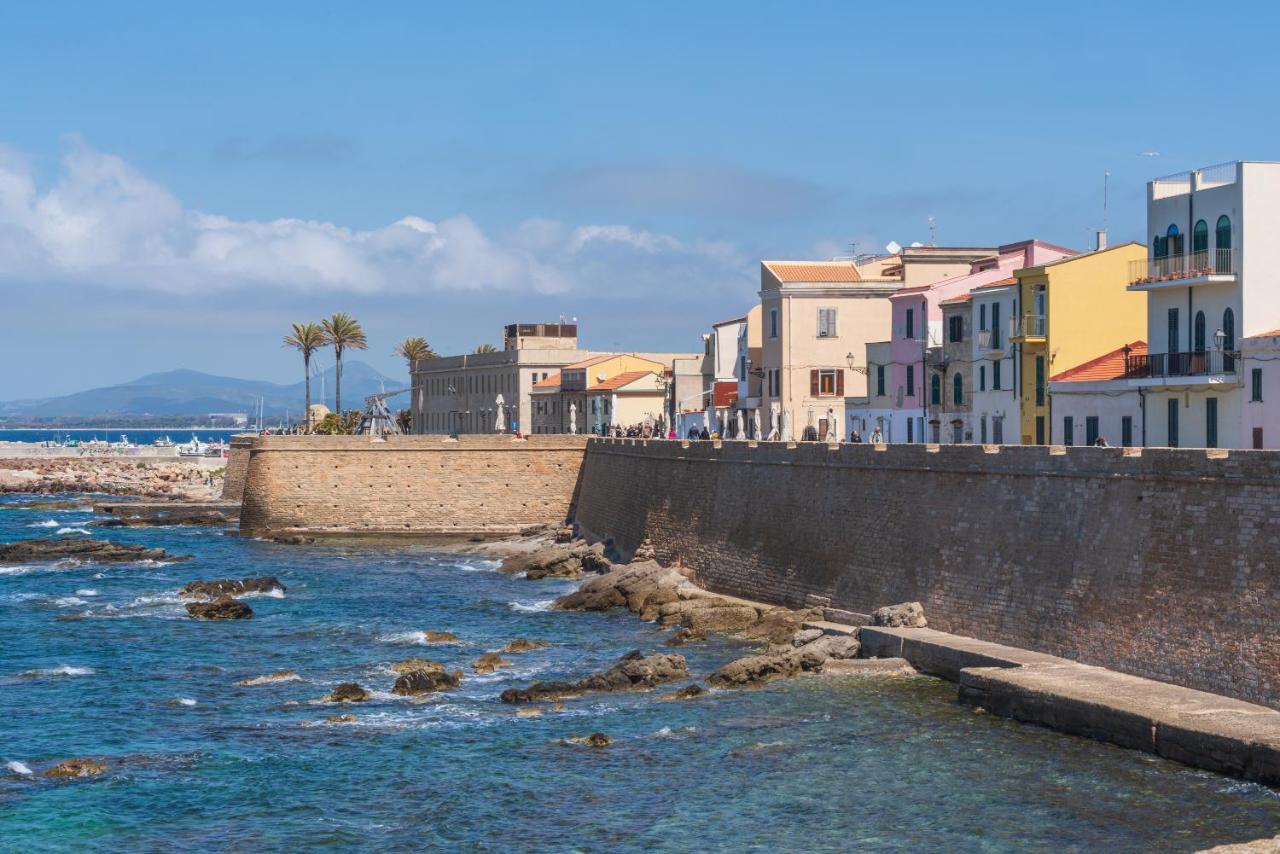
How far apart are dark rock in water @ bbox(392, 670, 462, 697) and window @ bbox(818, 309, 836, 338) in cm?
3398

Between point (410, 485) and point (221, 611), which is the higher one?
point (410, 485)

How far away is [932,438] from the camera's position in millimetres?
56625

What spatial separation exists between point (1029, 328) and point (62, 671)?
28115 mm

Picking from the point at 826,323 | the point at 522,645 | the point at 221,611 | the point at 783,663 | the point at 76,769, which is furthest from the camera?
the point at 826,323

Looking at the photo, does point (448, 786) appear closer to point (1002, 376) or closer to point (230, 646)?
point (230, 646)

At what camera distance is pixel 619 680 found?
34875 millimetres

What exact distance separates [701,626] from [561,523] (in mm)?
29825

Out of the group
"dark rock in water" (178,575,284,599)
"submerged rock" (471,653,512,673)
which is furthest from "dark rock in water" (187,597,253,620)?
"submerged rock" (471,653,512,673)

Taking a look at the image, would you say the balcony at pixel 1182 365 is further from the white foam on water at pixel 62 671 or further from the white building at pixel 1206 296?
the white foam on water at pixel 62 671

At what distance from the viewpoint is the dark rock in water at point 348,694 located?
34594 mm

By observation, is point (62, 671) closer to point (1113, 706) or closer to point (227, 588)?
point (227, 588)

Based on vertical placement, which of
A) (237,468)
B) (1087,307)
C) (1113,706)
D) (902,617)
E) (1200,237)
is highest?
(1200,237)

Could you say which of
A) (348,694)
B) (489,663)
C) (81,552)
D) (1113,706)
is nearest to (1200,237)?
(1113,706)

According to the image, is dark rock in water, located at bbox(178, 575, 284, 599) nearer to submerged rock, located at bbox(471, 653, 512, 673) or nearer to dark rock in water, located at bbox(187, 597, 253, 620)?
dark rock in water, located at bbox(187, 597, 253, 620)
